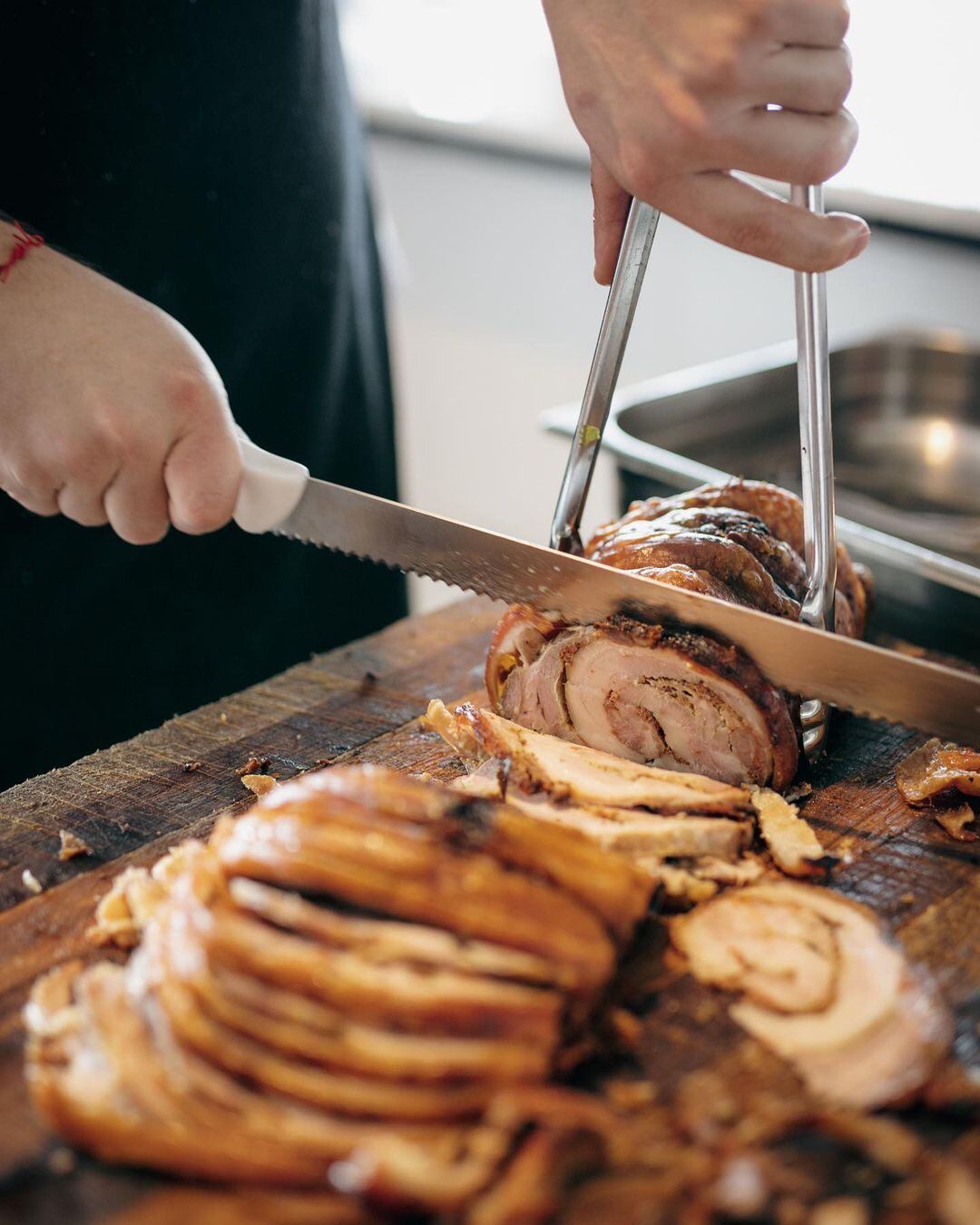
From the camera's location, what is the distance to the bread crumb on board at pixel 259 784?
6.59ft

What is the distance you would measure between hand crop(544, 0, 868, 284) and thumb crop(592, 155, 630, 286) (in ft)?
0.68

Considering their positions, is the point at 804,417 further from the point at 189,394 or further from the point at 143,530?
the point at 143,530

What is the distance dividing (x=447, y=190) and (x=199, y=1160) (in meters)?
5.03

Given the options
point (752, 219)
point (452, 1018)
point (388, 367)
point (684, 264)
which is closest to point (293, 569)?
point (388, 367)

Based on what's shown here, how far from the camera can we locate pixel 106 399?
1946 mm

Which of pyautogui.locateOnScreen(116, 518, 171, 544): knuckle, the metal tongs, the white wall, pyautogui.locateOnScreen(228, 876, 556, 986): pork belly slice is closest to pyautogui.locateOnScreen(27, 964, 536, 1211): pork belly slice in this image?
pyautogui.locateOnScreen(228, 876, 556, 986): pork belly slice

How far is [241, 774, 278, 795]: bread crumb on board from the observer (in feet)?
6.59

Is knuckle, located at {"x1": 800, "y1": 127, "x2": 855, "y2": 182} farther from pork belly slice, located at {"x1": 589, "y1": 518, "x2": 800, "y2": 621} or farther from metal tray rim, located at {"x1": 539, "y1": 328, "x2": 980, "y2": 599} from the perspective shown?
metal tray rim, located at {"x1": 539, "y1": 328, "x2": 980, "y2": 599}

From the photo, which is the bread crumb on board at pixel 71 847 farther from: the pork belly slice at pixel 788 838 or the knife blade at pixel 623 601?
the pork belly slice at pixel 788 838

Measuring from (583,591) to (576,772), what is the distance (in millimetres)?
284

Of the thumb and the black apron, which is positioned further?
the black apron

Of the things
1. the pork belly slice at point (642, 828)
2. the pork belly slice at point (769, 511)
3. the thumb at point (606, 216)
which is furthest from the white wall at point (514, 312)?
the pork belly slice at point (642, 828)

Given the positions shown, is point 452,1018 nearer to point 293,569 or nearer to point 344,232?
point 293,569

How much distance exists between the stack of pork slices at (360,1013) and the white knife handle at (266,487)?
0.65 metres
